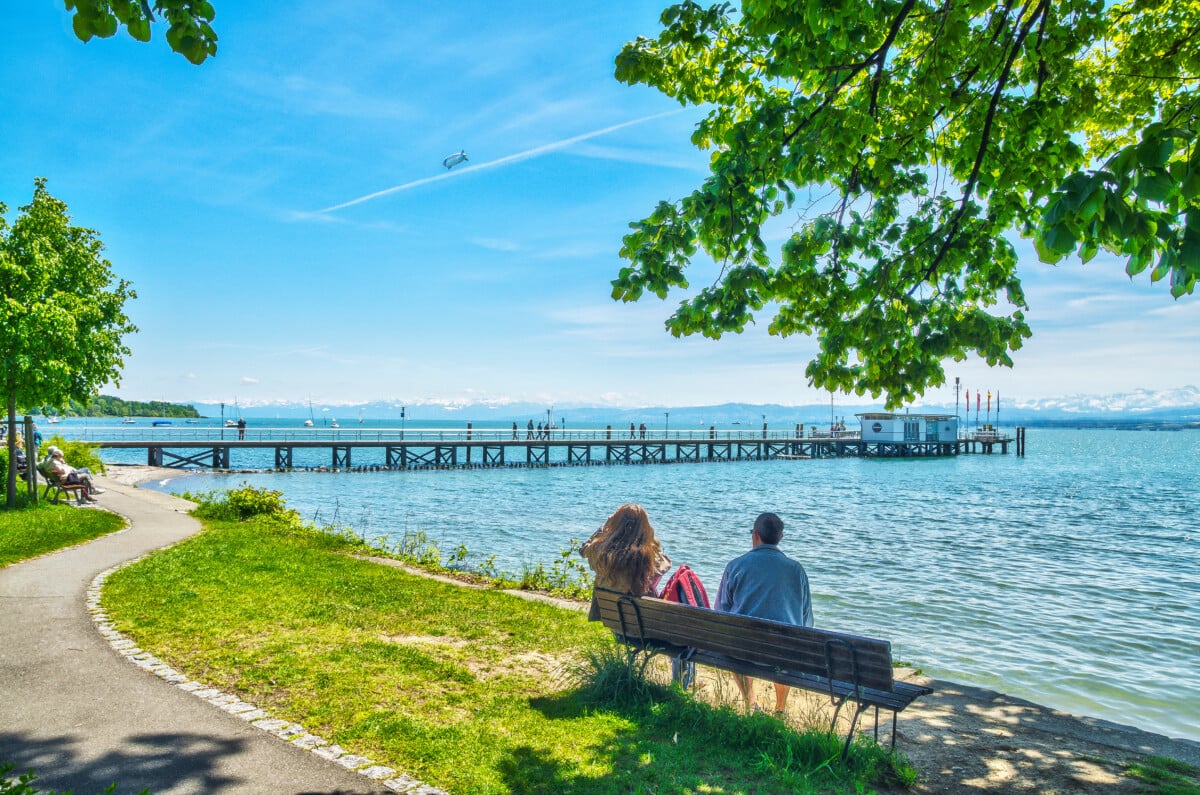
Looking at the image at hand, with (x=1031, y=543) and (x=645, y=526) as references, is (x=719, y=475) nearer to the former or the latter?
(x=1031, y=543)

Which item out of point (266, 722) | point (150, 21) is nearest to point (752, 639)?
point (266, 722)

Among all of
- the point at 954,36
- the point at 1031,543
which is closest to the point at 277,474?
the point at 1031,543

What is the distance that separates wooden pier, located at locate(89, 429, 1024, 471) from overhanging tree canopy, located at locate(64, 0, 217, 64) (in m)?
43.0

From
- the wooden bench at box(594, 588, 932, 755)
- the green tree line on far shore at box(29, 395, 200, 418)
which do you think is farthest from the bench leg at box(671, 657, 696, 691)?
the green tree line on far shore at box(29, 395, 200, 418)

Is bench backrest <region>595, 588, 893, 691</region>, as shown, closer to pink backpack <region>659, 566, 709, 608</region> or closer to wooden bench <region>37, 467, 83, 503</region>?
pink backpack <region>659, 566, 709, 608</region>

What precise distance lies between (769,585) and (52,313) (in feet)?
45.9

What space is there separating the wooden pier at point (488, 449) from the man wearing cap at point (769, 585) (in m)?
42.7

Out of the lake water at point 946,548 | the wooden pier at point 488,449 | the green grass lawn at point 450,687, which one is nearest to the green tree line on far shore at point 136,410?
the wooden pier at point 488,449

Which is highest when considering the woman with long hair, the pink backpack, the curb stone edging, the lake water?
the woman with long hair

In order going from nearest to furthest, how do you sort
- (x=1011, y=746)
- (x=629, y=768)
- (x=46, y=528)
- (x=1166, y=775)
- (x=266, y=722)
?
(x=629, y=768) → (x=1166, y=775) → (x=266, y=722) → (x=1011, y=746) → (x=46, y=528)

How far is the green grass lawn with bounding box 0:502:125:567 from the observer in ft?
34.6

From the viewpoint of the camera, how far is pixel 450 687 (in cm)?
575

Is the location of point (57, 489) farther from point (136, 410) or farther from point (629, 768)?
point (136, 410)

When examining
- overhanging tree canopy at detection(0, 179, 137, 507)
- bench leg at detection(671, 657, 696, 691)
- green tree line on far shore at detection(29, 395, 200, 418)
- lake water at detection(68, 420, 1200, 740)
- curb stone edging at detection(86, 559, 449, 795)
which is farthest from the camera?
green tree line on far shore at detection(29, 395, 200, 418)
